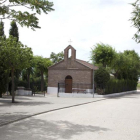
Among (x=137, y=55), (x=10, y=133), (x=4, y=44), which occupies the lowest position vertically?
(x=10, y=133)

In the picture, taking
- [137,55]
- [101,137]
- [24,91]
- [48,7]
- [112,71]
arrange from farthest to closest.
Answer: [137,55] < [112,71] < [24,91] < [48,7] < [101,137]

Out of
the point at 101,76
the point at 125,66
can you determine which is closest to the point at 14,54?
the point at 101,76

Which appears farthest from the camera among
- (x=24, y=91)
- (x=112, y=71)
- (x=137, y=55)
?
(x=137, y=55)

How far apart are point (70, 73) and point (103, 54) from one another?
6.91 m

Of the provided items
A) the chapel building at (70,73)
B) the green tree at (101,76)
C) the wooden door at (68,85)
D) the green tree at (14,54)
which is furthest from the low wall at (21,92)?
the green tree at (14,54)

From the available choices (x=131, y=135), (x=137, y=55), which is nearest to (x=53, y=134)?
(x=131, y=135)

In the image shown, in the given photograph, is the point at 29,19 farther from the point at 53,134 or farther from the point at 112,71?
the point at 112,71

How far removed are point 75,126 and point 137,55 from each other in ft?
172

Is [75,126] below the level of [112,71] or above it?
below

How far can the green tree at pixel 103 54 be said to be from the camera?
4091 cm

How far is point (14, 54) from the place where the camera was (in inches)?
775

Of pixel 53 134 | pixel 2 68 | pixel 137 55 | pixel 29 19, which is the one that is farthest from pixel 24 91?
pixel 137 55

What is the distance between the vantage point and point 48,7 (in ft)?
34.2

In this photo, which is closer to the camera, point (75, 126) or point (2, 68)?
point (75, 126)
